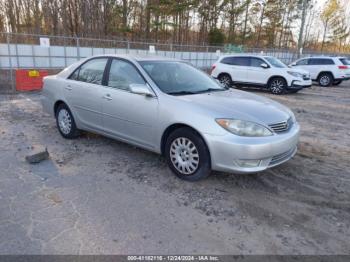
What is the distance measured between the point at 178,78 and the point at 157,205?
80.8 inches

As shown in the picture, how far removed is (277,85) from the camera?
1286 centimetres

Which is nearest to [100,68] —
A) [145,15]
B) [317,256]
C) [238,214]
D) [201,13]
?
[238,214]

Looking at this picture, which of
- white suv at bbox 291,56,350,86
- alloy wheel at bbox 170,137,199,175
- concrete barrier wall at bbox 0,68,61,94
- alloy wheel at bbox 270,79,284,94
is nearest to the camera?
alloy wheel at bbox 170,137,199,175

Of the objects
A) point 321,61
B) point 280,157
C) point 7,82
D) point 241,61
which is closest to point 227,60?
point 241,61

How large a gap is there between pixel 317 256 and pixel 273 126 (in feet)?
5.24

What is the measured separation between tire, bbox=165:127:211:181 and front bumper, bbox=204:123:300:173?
0.39 feet

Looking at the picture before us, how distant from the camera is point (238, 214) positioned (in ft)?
10.5

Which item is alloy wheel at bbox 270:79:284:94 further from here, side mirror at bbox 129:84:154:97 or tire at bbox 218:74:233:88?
side mirror at bbox 129:84:154:97

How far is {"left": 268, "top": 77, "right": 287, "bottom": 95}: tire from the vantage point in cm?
1271

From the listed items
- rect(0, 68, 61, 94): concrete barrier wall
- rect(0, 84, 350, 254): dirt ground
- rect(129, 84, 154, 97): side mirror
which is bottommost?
rect(0, 84, 350, 254): dirt ground

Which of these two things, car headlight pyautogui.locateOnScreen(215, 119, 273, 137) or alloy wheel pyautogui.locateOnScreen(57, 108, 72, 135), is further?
alloy wheel pyautogui.locateOnScreen(57, 108, 72, 135)

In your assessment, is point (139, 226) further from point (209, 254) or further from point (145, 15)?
point (145, 15)

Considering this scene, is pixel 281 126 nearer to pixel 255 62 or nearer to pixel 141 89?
pixel 141 89

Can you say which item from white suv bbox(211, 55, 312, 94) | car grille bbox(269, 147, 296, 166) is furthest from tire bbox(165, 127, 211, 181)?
white suv bbox(211, 55, 312, 94)
